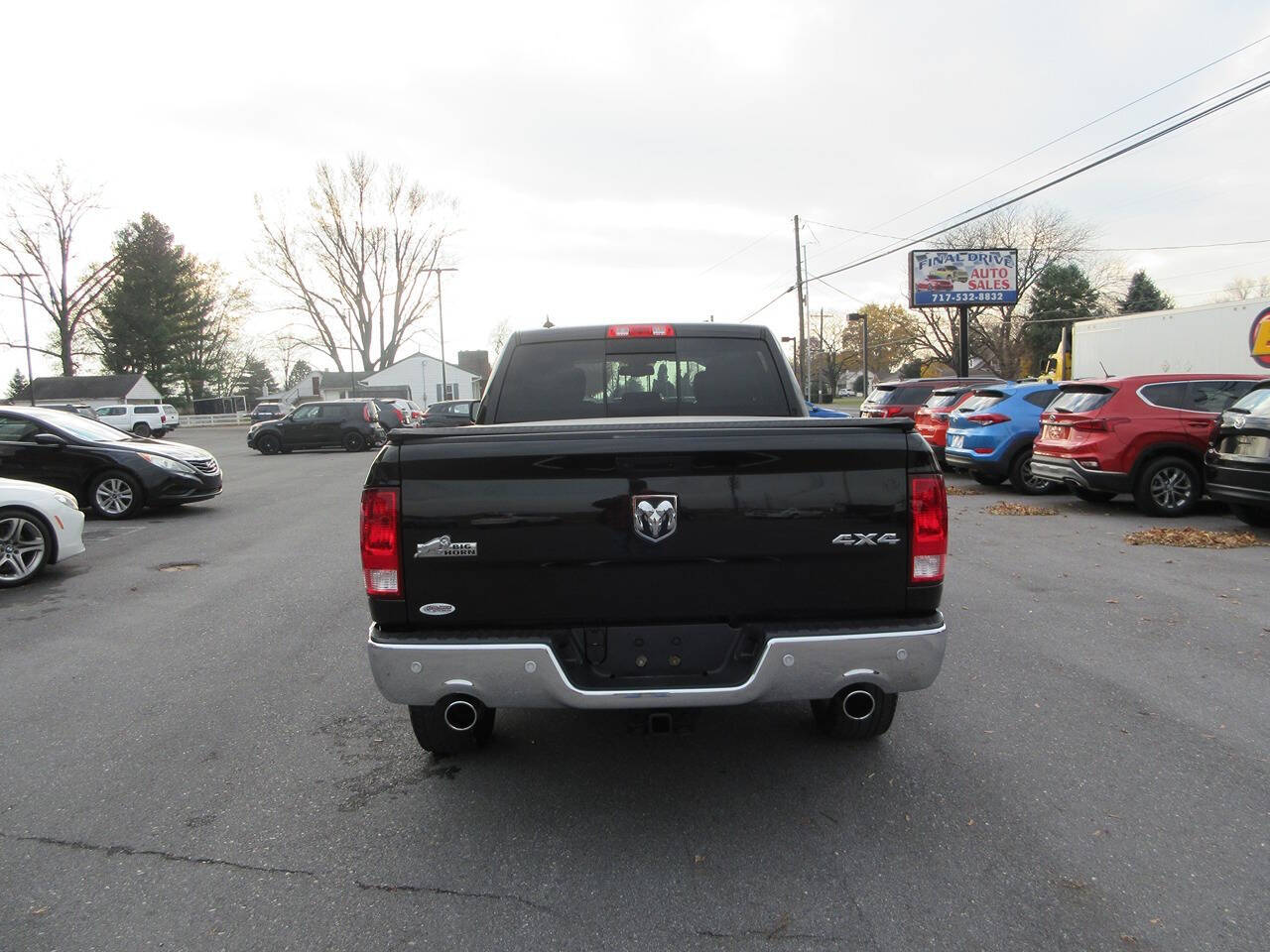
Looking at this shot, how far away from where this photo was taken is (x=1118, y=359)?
20.4m

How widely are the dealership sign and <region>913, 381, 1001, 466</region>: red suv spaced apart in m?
18.4

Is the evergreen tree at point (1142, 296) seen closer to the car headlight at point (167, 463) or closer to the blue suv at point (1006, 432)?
the blue suv at point (1006, 432)

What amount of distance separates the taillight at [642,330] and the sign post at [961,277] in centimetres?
3029

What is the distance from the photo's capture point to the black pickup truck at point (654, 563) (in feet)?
9.75

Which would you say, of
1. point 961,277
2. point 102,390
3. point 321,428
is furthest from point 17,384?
point 961,277

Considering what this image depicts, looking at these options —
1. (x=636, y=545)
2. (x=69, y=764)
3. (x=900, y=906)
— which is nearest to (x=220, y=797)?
(x=69, y=764)

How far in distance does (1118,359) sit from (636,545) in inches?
822

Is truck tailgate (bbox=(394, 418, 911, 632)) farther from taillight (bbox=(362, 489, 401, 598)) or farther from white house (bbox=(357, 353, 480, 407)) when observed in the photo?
white house (bbox=(357, 353, 480, 407))

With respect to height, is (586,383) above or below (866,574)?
above

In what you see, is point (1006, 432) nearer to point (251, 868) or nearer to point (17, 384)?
point (251, 868)

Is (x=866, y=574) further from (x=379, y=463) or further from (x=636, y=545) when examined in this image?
(x=379, y=463)

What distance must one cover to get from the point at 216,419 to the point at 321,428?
44918 millimetres

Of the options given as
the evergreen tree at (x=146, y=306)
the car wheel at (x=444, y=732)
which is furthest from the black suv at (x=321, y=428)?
the evergreen tree at (x=146, y=306)

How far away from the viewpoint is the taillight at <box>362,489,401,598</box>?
2996 millimetres
